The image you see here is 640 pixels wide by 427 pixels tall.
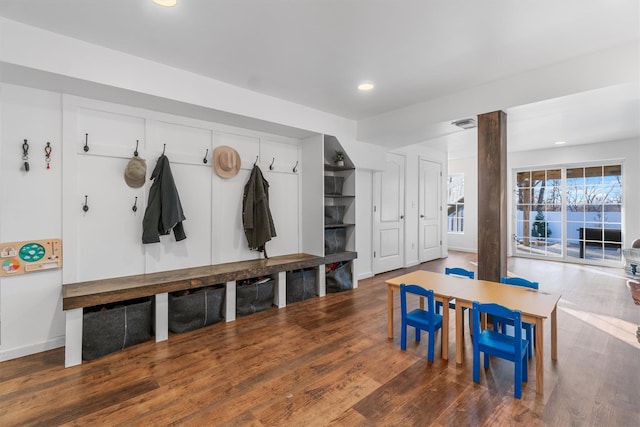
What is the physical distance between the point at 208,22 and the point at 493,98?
112 inches

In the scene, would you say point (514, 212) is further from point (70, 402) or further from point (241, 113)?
point (70, 402)

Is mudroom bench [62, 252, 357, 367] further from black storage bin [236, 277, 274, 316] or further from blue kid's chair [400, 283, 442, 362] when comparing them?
blue kid's chair [400, 283, 442, 362]

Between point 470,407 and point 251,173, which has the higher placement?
point 251,173

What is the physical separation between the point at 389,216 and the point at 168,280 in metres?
3.85

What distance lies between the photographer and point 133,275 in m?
3.05

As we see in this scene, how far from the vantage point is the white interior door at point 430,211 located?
646 centimetres

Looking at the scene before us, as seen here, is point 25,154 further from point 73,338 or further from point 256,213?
point 256,213

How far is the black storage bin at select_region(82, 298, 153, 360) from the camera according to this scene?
8.20 feet

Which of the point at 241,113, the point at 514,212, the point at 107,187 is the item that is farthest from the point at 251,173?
the point at 514,212

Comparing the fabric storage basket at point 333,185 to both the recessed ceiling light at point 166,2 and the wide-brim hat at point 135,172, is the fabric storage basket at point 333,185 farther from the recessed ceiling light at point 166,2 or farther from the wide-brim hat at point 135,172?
the recessed ceiling light at point 166,2

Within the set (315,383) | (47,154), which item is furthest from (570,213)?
(47,154)

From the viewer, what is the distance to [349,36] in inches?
92.7

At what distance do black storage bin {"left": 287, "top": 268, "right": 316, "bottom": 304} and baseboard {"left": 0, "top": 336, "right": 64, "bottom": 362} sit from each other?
A: 7.48ft

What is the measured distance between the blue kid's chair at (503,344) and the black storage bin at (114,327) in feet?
9.17
